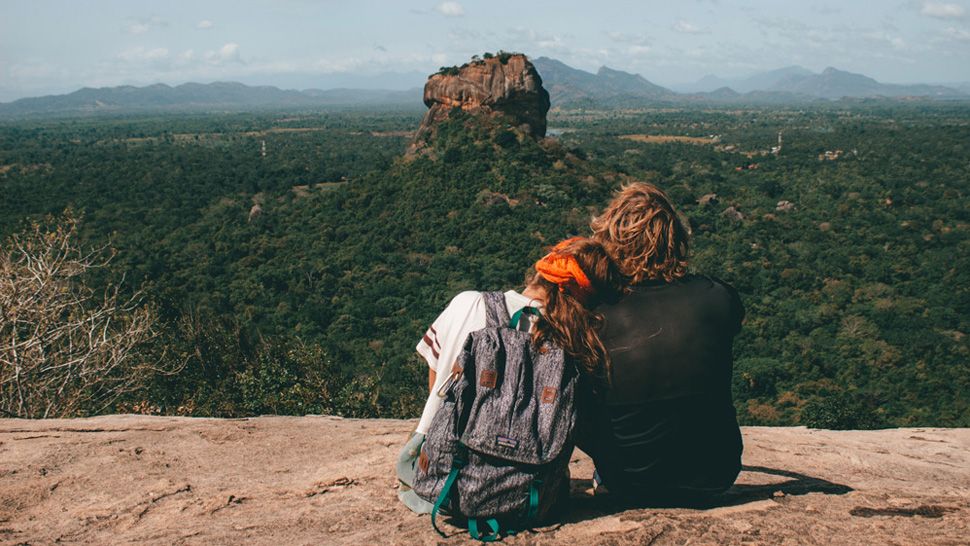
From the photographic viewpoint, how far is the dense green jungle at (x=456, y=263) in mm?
16052

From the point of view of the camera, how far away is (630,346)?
3.18m

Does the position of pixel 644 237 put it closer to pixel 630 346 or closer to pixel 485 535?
pixel 630 346

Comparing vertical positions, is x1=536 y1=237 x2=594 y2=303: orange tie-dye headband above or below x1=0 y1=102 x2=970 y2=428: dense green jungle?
above

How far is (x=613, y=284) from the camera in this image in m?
3.23

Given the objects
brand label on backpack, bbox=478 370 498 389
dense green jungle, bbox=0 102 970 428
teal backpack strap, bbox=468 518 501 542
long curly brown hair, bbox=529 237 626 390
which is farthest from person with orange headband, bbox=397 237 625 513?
dense green jungle, bbox=0 102 970 428

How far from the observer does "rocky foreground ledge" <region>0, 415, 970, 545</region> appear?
3381 mm

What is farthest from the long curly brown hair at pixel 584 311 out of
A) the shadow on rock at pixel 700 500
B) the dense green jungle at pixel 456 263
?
the dense green jungle at pixel 456 263

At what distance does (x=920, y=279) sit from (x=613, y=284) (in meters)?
32.8

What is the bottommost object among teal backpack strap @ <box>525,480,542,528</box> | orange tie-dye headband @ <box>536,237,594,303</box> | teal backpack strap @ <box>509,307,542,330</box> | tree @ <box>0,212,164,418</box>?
tree @ <box>0,212,164,418</box>

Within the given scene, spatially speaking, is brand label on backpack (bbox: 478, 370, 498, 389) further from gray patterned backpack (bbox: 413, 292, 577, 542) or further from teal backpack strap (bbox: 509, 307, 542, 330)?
teal backpack strap (bbox: 509, 307, 542, 330)

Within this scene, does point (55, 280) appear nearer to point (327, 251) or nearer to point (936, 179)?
point (327, 251)

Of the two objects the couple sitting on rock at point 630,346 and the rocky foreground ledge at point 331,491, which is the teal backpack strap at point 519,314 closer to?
the couple sitting on rock at point 630,346

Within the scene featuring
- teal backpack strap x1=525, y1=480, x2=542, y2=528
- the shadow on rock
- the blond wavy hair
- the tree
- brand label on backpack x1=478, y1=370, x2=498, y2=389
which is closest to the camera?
brand label on backpack x1=478, y1=370, x2=498, y2=389

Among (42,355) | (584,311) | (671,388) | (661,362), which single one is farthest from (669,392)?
(42,355)
